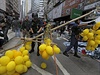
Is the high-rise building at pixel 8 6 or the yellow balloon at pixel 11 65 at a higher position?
the high-rise building at pixel 8 6

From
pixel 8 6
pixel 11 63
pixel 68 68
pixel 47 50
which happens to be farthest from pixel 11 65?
pixel 8 6

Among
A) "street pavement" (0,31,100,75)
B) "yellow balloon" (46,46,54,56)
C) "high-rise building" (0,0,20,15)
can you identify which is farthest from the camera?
"high-rise building" (0,0,20,15)

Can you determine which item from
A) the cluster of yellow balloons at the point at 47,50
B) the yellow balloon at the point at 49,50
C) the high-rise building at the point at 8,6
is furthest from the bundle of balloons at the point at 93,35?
the high-rise building at the point at 8,6

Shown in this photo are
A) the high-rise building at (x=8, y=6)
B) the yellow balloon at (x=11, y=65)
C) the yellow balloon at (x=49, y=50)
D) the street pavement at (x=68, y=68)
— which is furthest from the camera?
the high-rise building at (x=8, y=6)

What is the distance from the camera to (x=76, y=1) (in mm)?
27219

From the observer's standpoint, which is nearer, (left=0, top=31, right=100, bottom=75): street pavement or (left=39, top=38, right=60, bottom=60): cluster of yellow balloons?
(left=39, top=38, right=60, bottom=60): cluster of yellow balloons

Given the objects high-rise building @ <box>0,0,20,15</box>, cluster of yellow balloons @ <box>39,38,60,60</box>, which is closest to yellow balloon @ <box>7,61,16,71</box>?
cluster of yellow balloons @ <box>39,38,60,60</box>

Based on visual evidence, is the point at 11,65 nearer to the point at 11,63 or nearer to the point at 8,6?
the point at 11,63

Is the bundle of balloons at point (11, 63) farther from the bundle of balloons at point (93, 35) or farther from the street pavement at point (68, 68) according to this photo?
the bundle of balloons at point (93, 35)

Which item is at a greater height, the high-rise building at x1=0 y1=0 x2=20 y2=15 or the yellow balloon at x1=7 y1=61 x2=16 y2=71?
the high-rise building at x1=0 y1=0 x2=20 y2=15

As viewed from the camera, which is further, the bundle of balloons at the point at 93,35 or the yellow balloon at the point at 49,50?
the bundle of balloons at the point at 93,35

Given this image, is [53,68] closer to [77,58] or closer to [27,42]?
[27,42]

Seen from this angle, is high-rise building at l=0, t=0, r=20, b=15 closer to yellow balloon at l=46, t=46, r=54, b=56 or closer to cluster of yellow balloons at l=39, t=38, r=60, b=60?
cluster of yellow balloons at l=39, t=38, r=60, b=60

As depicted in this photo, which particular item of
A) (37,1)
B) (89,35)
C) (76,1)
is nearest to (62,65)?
(89,35)
